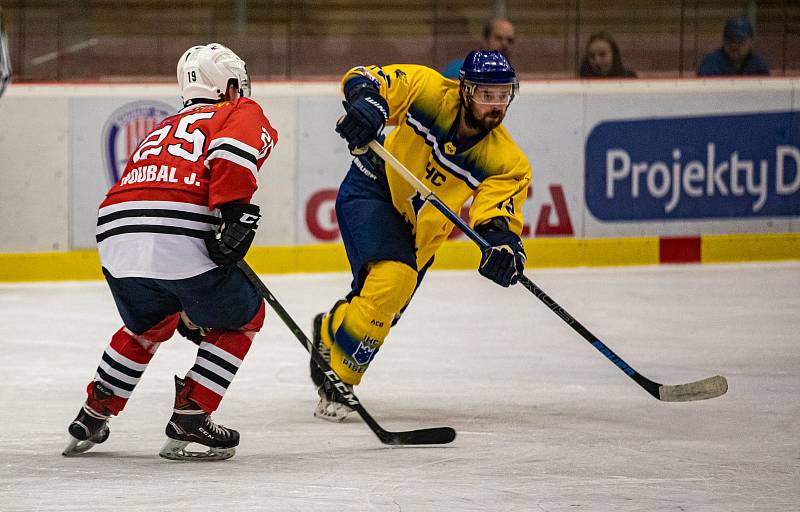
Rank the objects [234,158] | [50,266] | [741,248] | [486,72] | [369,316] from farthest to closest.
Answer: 1. [741,248]
2. [50,266]
3. [369,316]
4. [486,72]
5. [234,158]

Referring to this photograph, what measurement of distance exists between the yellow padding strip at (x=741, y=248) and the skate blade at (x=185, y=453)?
4.86 m

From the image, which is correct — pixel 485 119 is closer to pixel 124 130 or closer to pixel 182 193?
pixel 182 193

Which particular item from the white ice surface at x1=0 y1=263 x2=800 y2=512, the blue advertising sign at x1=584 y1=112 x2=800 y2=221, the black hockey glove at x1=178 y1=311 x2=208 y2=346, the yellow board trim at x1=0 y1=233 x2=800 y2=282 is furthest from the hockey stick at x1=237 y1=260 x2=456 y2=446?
the blue advertising sign at x1=584 y1=112 x2=800 y2=221

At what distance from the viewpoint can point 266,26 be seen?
7910 mm

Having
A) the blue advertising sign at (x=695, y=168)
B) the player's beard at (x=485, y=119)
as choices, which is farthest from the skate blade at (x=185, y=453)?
the blue advertising sign at (x=695, y=168)

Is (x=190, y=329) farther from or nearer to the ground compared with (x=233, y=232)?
nearer to the ground

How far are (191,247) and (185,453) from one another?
22.4 inches

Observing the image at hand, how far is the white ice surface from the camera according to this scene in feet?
11.3

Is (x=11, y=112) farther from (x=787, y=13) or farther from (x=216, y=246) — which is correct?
(x=787, y=13)

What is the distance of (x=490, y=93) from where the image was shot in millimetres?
4160

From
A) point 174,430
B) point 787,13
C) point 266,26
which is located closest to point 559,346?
point 174,430

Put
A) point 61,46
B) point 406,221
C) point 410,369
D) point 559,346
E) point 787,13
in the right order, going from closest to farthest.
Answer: point 406,221 < point 410,369 < point 559,346 < point 61,46 < point 787,13

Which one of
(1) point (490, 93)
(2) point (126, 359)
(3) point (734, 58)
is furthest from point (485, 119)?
(3) point (734, 58)

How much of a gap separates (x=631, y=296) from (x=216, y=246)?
373cm
